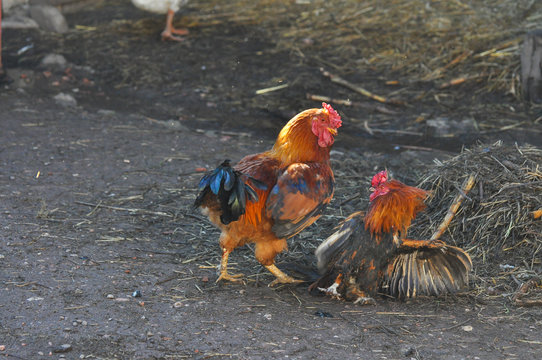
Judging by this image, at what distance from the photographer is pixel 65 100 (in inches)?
302

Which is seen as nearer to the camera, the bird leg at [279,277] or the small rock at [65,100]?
the bird leg at [279,277]

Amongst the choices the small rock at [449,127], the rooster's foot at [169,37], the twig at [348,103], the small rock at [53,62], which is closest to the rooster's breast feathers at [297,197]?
the small rock at [449,127]

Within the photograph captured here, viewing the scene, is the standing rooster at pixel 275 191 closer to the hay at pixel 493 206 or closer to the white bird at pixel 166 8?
the hay at pixel 493 206

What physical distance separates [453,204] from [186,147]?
280 centimetres

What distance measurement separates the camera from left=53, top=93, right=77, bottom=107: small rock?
761 centimetres

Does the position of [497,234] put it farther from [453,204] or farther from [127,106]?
[127,106]

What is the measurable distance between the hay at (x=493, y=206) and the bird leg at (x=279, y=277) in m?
1.12

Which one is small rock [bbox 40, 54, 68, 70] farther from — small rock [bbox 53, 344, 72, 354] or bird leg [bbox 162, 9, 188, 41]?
small rock [bbox 53, 344, 72, 354]

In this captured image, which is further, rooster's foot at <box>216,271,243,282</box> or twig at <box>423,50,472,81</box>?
twig at <box>423,50,472,81</box>

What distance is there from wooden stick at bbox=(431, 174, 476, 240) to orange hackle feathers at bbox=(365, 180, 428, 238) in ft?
2.39

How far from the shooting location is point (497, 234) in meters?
4.52

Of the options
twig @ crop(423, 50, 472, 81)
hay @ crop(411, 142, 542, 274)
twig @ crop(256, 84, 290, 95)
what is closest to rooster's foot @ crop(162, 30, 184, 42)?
twig @ crop(256, 84, 290, 95)

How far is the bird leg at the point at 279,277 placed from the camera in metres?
4.16

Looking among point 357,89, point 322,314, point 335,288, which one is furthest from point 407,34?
point 322,314
